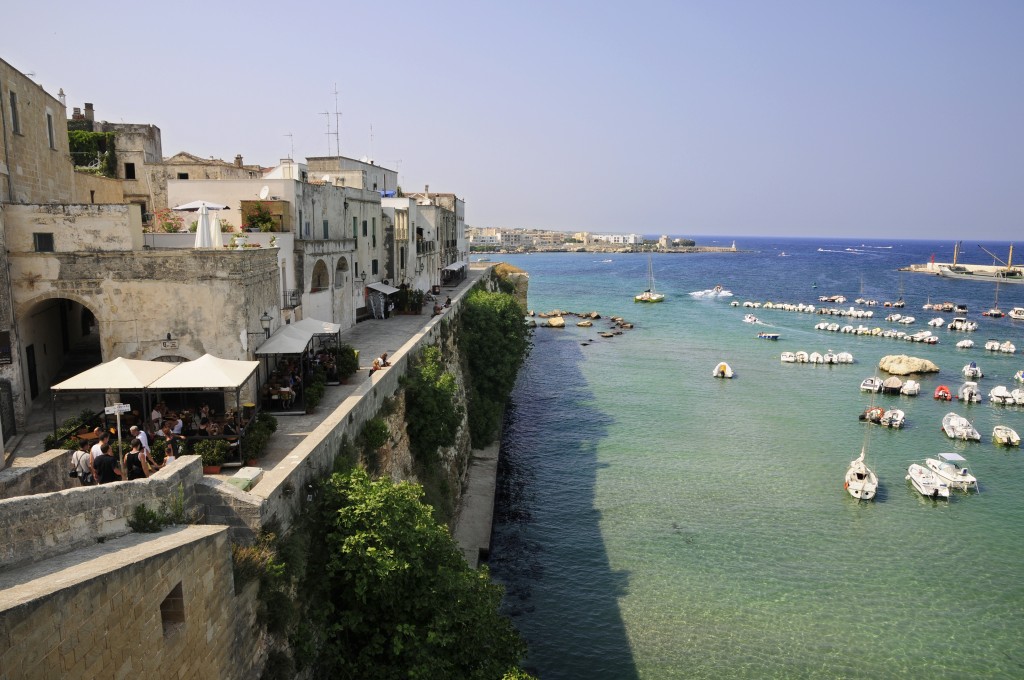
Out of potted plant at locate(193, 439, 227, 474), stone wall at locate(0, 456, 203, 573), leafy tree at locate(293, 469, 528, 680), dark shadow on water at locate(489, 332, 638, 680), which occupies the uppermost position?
stone wall at locate(0, 456, 203, 573)

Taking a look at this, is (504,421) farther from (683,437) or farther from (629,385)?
(629,385)

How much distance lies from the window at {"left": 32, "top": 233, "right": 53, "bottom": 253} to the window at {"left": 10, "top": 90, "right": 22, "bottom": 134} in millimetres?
4854

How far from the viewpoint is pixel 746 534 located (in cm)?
2536

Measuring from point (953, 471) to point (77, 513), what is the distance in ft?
105

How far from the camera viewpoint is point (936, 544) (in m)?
25.1

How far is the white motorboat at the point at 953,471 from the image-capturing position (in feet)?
97.6

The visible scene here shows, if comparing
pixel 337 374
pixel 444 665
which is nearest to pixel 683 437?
pixel 337 374

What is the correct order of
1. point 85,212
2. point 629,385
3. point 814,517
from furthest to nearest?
point 629,385 < point 814,517 < point 85,212

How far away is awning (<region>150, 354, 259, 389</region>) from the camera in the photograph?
14.0 meters

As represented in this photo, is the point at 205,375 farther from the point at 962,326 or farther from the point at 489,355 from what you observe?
the point at 962,326

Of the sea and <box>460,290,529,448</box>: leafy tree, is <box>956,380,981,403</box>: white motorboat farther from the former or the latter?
<box>460,290,529,448</box>: leafy tree

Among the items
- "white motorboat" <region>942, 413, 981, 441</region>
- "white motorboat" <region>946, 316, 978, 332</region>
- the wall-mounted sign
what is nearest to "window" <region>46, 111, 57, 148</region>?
the wall-mounted sign

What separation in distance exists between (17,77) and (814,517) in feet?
93.9

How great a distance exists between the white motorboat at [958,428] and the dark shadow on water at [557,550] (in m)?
17.6
